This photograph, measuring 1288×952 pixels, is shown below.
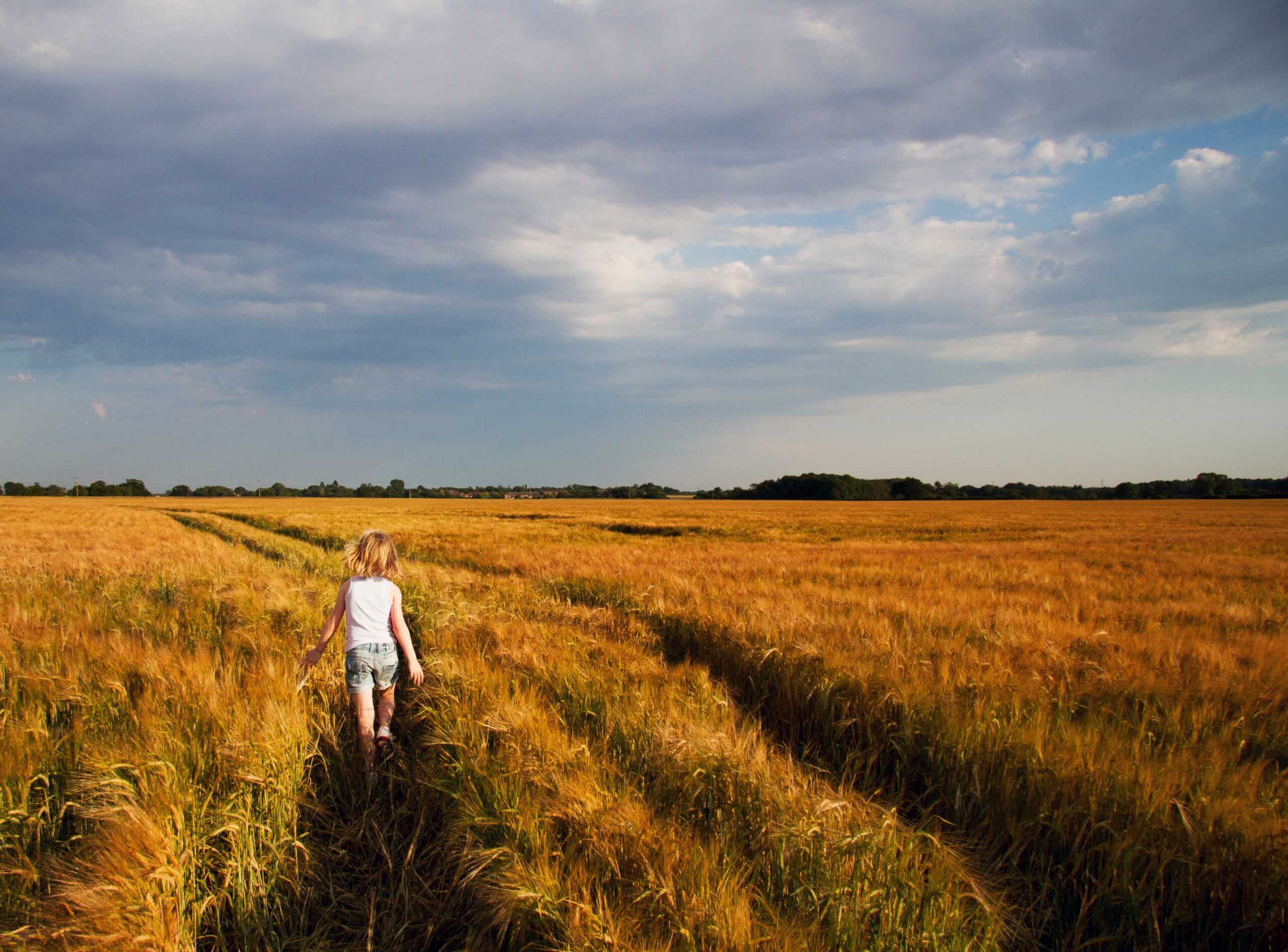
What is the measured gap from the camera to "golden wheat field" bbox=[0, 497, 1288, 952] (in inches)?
85.7

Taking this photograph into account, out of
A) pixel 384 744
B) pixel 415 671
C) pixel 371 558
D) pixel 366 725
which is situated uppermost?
pixel 371 558

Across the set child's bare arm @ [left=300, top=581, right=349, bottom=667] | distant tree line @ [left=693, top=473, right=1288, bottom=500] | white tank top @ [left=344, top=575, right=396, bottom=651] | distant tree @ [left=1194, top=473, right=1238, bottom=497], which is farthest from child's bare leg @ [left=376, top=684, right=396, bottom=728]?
distant tree @ [left=1194, top=473, right=1238, bottom=497]

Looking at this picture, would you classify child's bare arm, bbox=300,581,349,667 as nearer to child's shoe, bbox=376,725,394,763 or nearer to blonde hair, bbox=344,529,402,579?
blonde hair, bbox=344,529,402,579

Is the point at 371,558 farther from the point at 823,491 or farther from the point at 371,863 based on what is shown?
the point at 823,491

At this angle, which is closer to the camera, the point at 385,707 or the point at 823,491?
the point at 385,707

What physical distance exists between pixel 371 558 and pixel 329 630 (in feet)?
1.88

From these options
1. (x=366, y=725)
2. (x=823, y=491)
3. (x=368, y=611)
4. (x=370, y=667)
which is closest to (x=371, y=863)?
(x=366, y=725)

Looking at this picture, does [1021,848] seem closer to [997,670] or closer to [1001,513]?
[997,670]

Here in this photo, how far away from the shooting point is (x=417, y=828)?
297 cm

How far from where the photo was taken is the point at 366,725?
12.8 feet

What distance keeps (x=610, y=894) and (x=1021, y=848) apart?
2.00 metres

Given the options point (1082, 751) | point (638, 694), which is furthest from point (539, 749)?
point (1082, 751)

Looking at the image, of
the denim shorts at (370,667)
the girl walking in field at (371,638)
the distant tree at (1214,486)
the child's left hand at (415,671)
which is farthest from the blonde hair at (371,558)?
the distant tree at (1214,486)

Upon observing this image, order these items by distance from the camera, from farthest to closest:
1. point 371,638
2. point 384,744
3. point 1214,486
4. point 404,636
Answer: point 1214,486
point 404,636
point 371,638
point 384,744
